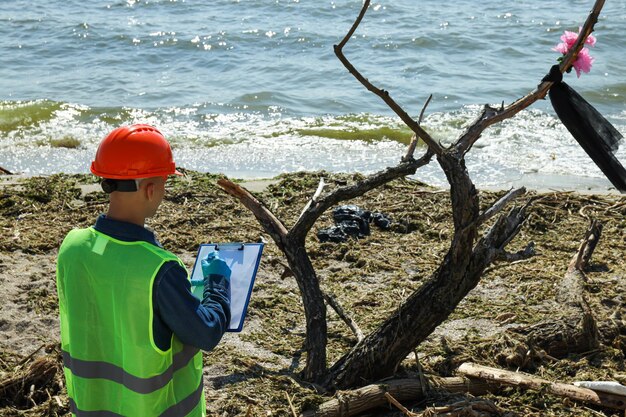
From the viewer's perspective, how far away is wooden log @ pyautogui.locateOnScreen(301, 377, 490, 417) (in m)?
4.14

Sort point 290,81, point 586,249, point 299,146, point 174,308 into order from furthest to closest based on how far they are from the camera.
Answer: point 290,81, point 299,146, point 586,249, point 174,308

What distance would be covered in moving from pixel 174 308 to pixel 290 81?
12.9 meters

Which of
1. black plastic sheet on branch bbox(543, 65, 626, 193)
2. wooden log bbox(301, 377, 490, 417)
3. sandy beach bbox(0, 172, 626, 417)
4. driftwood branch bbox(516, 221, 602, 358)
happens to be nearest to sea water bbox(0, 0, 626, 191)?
sandy beach bbox(0, 172, 626, 417)

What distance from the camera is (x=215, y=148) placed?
12195 millimetres

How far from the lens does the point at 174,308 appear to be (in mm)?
2730

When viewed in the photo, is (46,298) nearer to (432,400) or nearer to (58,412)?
(58,412)

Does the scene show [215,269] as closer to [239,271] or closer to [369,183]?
[239,271]

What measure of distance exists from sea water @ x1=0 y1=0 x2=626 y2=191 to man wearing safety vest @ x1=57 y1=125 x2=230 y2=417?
7310 mm

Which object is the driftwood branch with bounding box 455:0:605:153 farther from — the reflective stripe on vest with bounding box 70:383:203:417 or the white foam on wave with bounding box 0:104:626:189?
the white foam on wave with bounding box 0:104:626:189

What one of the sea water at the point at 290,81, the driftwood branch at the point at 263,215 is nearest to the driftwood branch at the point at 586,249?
the driftwood branch at the point at 263,215

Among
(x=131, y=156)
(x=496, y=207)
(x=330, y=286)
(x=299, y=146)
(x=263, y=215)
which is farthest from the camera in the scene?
(x=299, y=146)

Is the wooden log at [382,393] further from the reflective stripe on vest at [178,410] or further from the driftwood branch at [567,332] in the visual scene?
the reflective stripe on vest at [178,410]

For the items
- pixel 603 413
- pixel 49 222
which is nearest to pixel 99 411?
pixel 603 413

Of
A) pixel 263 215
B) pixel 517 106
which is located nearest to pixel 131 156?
pixel 263 215
